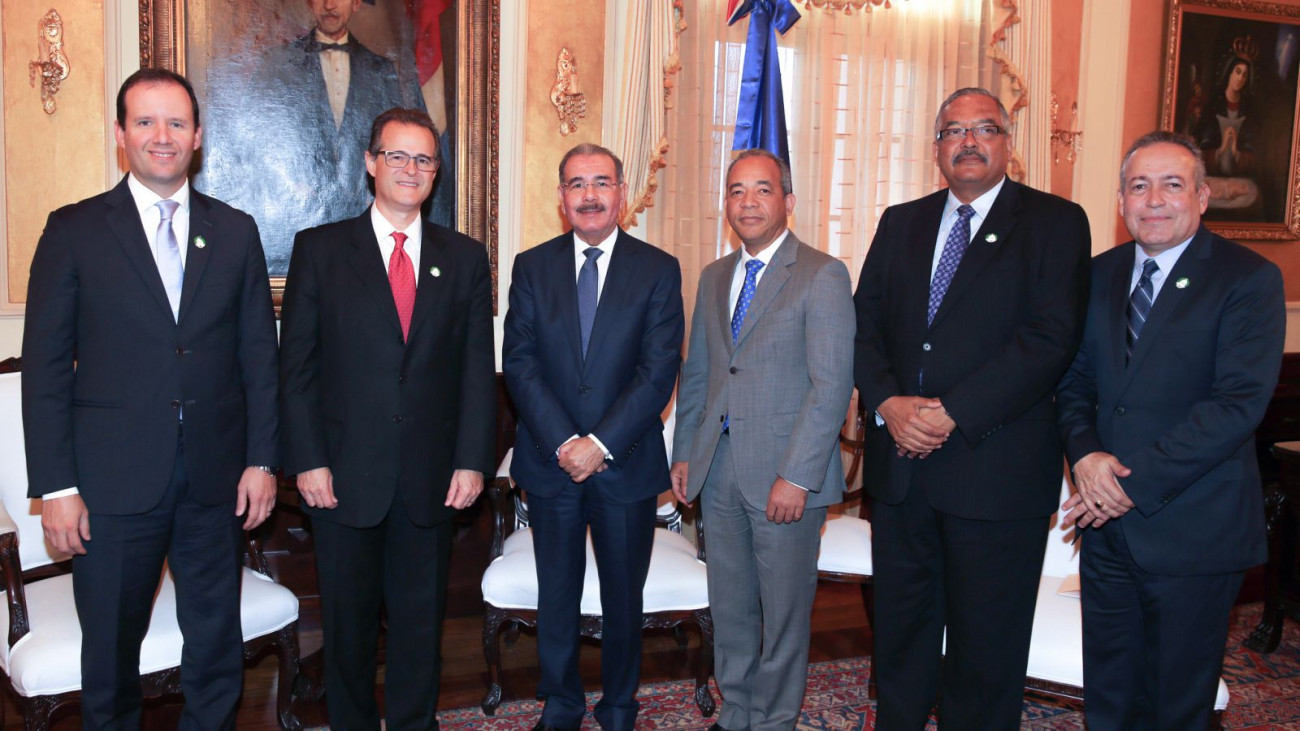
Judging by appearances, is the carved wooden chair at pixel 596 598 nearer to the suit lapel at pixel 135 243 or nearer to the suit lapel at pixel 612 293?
the suit lapel at pixel 612 293

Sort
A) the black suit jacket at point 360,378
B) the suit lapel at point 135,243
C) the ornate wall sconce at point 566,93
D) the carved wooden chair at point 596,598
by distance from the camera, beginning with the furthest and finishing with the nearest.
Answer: the ornate wall sconce at point 566,93 → the carved wooden chair at point 596,598 → the black suit jacket at point 360,378 → the suit lapel at point 135,243

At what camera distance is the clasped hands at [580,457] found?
262cm

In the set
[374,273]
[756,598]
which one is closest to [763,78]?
[374,273]

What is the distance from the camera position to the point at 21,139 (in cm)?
358

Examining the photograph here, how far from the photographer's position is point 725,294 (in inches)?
110

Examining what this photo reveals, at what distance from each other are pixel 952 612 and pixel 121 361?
7.46ft

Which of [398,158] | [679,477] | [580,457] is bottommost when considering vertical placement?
[679,477]

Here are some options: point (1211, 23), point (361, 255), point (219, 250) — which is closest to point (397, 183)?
point (361, 255)

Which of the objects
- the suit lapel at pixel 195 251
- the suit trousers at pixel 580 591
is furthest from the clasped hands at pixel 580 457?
the suit lapel at pixel 195 251

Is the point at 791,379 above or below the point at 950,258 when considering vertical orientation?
below

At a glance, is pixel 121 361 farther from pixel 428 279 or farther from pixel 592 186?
pixel 592 186

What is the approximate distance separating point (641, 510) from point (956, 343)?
106cm

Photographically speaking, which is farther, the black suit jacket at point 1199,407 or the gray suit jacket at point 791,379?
the gray suit jacket at point 791,379

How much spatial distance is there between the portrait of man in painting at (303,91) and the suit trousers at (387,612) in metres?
1.91
